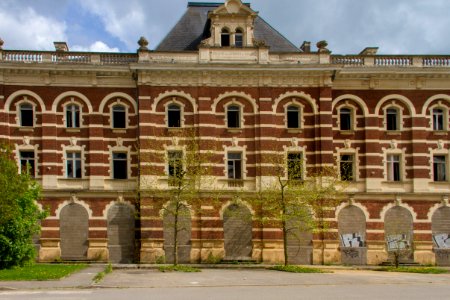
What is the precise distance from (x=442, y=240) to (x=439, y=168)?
4904 mm

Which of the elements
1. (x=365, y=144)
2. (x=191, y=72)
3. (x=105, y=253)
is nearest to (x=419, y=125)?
(x=365, y=144)

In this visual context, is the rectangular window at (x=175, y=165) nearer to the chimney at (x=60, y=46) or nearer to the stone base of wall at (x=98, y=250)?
the stone base of wall at (x=98, y=250)

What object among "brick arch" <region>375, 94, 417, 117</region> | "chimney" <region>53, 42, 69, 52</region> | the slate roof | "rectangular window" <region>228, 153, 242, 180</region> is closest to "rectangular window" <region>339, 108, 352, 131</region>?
"brick arch" <region>375, 94, 417, 117</region>

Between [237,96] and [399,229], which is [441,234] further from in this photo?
[237,96]

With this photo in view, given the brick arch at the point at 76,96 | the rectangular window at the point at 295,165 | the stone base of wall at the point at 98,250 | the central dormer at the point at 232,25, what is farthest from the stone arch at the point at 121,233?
the central dormer at the point at 232,25

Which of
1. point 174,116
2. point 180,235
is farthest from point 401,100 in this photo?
point 180,235

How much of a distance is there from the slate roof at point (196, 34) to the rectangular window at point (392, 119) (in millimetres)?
7617

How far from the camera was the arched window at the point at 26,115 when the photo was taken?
4503 centimetres

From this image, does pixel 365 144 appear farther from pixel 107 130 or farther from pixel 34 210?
pixel 34 210

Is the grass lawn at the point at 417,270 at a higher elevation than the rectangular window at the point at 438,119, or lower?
lower

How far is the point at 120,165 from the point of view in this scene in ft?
149

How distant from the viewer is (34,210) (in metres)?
36.8

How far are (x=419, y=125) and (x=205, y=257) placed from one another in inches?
672

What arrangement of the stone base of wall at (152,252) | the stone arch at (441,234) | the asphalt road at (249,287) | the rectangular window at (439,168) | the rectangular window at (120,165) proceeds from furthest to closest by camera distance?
the rectangular window at (439,168) → the rectangular window at (120,165) → the stone arch at (441,234) → the stone base of wall at (152,252) → the asphalt road at (249,287)
